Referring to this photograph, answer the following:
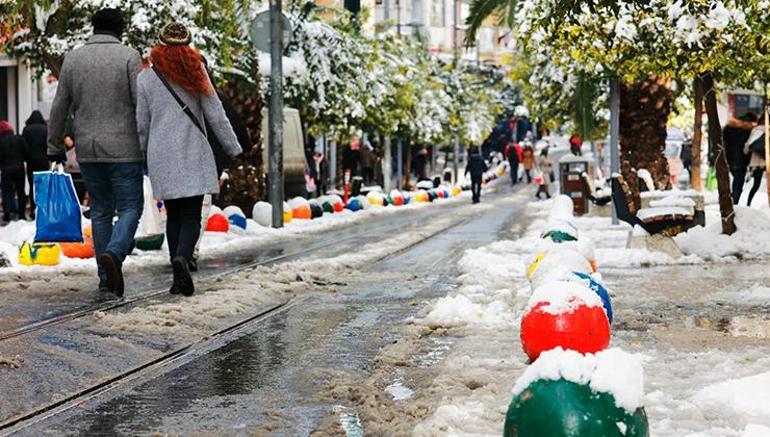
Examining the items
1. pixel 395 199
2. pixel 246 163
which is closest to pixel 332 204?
pixel 246 163

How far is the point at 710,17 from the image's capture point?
16.2 m

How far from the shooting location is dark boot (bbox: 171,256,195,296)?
1067 cm

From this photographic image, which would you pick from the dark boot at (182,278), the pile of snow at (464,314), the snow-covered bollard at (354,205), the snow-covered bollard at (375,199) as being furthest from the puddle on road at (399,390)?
the snow-covered bollard at (375,199)

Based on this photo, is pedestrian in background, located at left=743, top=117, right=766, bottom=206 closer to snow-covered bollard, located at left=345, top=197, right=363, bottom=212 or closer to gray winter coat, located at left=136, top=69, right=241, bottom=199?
snow-covered bollard, located at left=345, top=197, right=363, bottom=212

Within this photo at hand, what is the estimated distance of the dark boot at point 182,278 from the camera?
420 inches

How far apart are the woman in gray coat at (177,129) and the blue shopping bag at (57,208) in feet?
4.62

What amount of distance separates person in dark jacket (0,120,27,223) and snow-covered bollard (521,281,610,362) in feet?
72.3

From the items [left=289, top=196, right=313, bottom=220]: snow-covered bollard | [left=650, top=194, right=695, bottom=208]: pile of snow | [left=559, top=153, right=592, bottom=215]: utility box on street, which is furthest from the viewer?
[left=559, top=153, right=592, bottom=215]: utility box on street

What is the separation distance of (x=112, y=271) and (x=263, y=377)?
147 inches

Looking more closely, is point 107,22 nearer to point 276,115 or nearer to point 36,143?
point 276,115

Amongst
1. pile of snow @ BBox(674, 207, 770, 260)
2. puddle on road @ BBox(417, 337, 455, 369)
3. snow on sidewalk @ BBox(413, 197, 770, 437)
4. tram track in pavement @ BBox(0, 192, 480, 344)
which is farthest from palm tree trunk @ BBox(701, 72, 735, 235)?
puddle on road @ BBox(417, 337, 455, 369)

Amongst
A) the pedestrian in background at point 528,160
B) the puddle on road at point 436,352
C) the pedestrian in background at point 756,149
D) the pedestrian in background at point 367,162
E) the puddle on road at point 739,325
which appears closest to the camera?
the puddle on road at point 436,352

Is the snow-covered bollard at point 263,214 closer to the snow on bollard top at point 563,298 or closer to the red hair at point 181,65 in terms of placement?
the red hair at point 181,65

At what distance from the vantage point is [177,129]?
35.7ft
